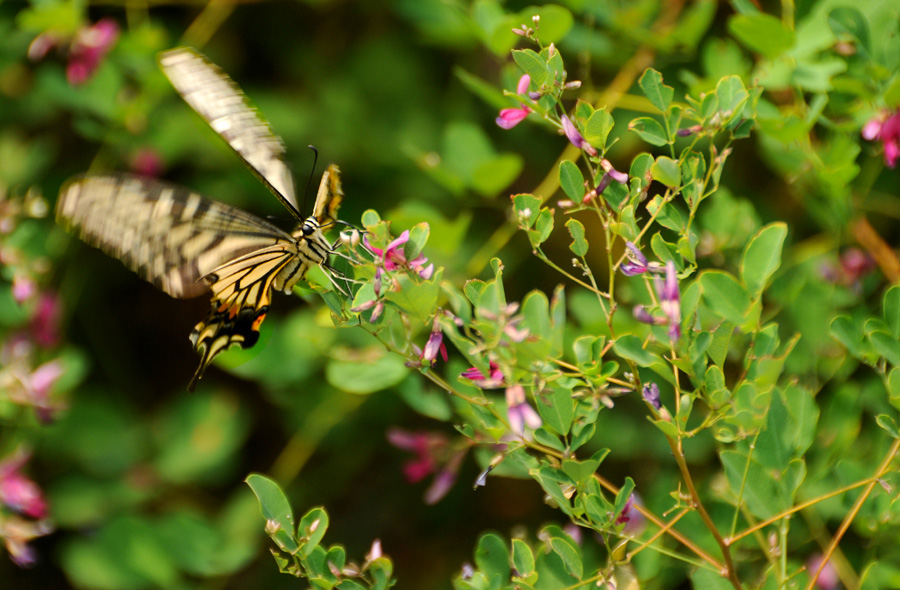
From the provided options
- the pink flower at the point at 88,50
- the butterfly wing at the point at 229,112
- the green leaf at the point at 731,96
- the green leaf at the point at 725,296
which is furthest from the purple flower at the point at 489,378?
the pink flower at the point at 88,50

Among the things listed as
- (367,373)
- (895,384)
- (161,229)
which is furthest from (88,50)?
(895,384)

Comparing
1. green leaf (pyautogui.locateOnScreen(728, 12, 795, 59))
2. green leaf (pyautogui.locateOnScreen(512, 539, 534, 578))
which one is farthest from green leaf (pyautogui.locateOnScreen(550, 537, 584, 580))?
green leaf (pyautogui.locateOnScreen(728, 12, 795, 59))

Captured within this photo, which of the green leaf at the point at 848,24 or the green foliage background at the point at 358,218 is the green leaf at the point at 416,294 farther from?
the green leaf at the point at 848,24

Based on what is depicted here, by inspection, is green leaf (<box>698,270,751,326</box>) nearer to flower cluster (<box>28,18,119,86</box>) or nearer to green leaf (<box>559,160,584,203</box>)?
green leaf (<box>559,160,584,203</box>)

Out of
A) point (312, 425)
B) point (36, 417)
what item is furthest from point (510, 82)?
point (36, 417)

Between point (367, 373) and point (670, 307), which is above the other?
point (670, 307)

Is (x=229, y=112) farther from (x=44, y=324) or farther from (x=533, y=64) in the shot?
(x=44, y=324)

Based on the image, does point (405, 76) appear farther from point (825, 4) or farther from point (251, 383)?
point (825, 4)
